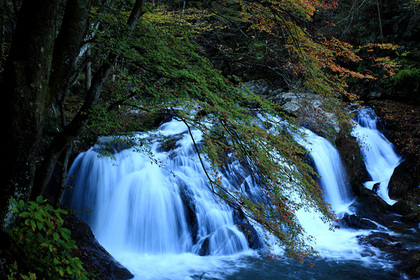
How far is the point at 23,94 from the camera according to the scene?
2.55 meters

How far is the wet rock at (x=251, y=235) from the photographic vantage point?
7.48 metres

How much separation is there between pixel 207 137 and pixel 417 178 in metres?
11.4

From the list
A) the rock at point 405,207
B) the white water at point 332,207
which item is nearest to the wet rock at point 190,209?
the white water at point 332,207

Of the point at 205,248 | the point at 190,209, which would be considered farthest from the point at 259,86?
the point at 205,248

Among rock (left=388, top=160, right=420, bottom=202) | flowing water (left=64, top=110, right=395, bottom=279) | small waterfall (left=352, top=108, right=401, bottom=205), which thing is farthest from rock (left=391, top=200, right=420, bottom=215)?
flowing water (left=64, top=110, right=395, bottom=279)

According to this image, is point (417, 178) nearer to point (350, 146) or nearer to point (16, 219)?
point (350, 146)

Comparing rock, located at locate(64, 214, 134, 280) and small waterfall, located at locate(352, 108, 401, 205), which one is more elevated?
small waterfall, located at locate(352, 108, 401, 205)

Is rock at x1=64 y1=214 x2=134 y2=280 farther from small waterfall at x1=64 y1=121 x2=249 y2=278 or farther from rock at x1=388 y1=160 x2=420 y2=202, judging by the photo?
rock at x1=388 y1=160 x2=420 y2=202

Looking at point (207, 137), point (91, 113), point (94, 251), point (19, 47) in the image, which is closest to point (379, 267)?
point (207, 137)

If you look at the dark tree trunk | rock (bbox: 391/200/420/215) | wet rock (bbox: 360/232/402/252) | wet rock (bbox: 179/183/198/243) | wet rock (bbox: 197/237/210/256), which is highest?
the dark tree trunk

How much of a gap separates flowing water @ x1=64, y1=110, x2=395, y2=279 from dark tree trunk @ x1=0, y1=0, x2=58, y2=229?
367 cm

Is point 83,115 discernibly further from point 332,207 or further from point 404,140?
point 404,140

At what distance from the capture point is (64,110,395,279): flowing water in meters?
6.45

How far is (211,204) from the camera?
7.83 metres
